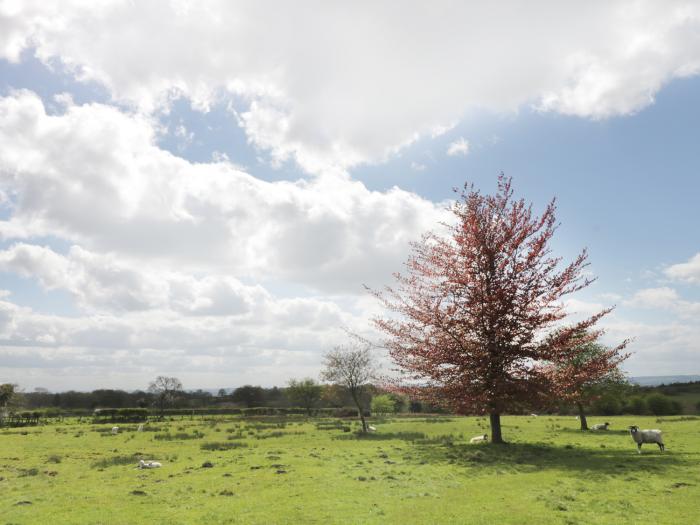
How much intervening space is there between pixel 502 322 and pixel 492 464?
838 centimetres

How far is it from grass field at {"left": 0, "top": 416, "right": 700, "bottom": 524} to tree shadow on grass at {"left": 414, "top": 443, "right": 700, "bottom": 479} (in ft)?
0.21

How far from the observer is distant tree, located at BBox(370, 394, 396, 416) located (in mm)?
83188

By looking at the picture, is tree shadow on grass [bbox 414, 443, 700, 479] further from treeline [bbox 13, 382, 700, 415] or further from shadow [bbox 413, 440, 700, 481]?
treeline [bbox 13, 382, 700, 415]

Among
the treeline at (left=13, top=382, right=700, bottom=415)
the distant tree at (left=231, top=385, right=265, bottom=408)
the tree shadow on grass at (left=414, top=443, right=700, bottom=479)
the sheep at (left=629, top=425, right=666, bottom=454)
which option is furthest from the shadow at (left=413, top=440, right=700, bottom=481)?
the distant tree at (left=231, top=385, right=265, bottom=408)

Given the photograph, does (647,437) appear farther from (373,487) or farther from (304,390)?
(304,390)

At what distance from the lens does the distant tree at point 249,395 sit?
14362 centimetres

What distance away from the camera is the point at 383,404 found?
83.9 m

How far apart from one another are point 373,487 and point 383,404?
228 feet

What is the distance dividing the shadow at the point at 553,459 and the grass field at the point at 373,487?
2.3 inches

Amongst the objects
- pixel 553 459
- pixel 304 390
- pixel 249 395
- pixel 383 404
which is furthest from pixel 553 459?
pixel 249 395

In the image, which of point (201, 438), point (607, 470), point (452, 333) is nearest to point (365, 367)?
point (201, 438)

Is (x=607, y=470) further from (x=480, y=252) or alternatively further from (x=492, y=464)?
(x=480, y=252)

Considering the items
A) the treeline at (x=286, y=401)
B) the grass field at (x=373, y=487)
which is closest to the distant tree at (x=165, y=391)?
the treeline at (x=286, y=401)

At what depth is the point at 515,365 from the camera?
2678cm
